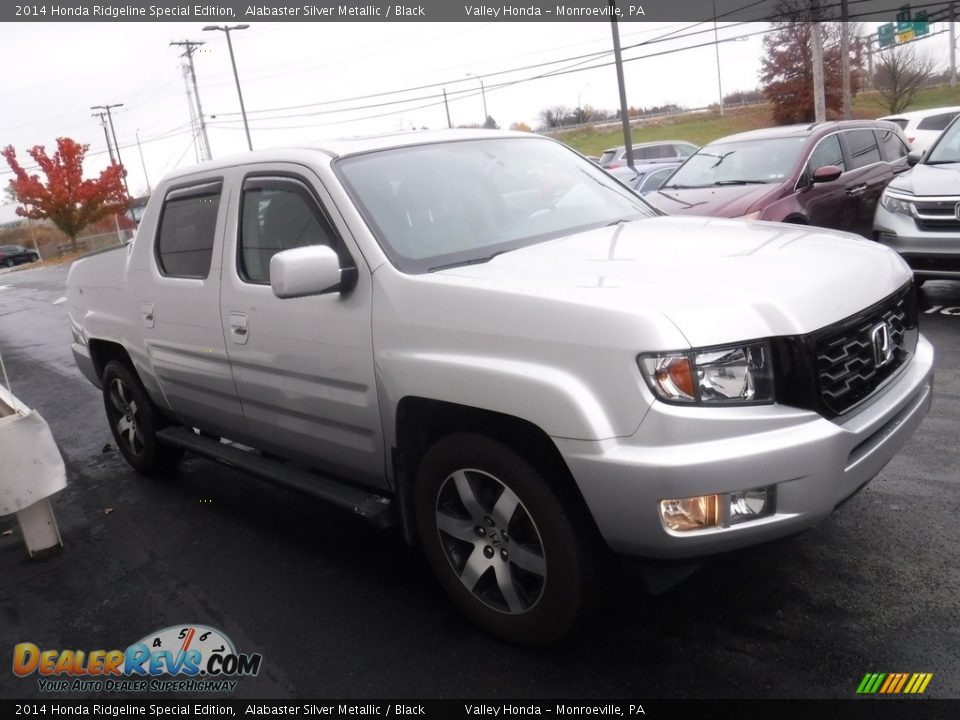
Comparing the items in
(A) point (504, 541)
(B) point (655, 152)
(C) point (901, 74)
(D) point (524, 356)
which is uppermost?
(C) point (901, 74)

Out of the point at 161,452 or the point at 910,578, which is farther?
the point at 161,452

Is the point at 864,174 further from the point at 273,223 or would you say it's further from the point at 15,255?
the point at 15,255

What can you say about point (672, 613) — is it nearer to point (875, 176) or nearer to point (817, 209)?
point (817, 209)

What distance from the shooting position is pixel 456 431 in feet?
10.4

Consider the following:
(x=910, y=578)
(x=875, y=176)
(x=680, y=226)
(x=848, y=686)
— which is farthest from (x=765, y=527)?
(x=875, y=176)

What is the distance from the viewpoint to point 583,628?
3.14 meters

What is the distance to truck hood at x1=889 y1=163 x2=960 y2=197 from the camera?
290 inches

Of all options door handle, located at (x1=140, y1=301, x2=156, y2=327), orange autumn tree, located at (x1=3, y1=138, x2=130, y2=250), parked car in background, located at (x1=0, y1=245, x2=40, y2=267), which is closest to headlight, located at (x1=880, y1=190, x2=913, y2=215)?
door handle, located at (x1=140, y1=301, x2=156, y2=327)

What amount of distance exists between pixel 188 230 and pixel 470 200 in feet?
5.64

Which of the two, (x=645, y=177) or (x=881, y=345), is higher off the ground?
(x=881, y=345)

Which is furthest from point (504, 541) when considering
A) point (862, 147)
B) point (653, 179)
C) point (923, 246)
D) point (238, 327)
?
point (653, 179)

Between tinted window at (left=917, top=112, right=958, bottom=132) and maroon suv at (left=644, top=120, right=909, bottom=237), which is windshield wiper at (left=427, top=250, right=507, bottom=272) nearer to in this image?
maroon suv at (left=644, top=120, right=909, bottom=237)

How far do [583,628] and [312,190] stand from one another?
2.11 metres

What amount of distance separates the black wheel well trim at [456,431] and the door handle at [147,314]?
216cm
